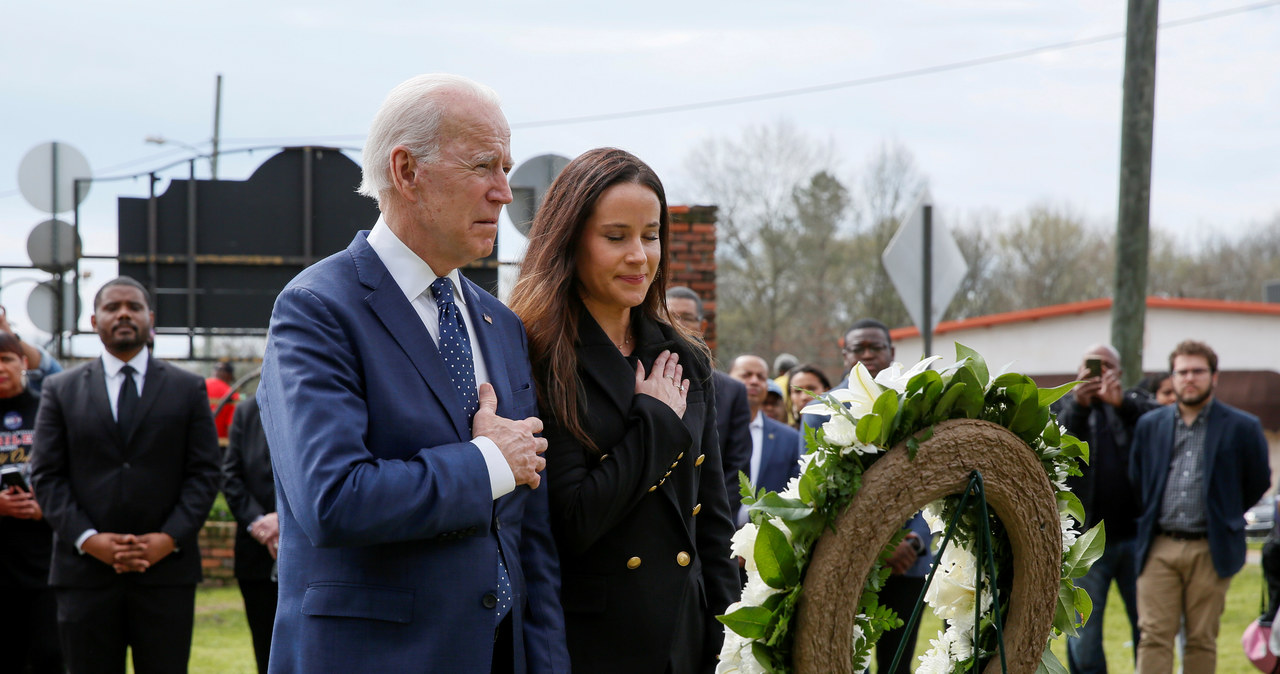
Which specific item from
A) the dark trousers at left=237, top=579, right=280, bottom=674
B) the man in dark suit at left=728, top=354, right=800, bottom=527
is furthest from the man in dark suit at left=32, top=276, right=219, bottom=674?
the man in dark suit at left=728, top=354, right=800, bottom=527

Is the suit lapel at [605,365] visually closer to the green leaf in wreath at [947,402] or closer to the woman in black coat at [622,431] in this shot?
the woman in black coat at [622,431]

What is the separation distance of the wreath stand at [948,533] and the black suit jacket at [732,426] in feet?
7.74

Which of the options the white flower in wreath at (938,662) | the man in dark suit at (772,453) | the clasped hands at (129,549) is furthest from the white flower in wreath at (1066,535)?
the clasped hands at (129,549)

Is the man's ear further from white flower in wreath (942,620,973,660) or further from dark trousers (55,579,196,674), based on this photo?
dark trousers (55,579,196,674)

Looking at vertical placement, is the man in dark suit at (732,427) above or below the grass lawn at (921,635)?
above

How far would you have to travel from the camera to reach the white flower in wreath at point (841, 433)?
7.74 feet

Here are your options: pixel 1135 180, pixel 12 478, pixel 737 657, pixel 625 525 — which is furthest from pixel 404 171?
pixel 1135 180

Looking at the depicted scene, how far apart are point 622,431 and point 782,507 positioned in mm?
637

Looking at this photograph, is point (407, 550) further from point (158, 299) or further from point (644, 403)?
point (158, 299)

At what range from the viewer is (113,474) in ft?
18.6

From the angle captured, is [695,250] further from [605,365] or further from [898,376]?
[898,376]

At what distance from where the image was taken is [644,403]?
2830 millimetres

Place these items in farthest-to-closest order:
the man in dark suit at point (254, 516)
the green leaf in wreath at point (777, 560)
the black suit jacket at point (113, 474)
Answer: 1. the man in dark suit at point (254, 516)
2. the black suit jacket at point (113, 474)
3. the green leaf in wreath at point (777, 560)

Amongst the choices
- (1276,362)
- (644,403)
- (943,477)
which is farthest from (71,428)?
(1276,362)
